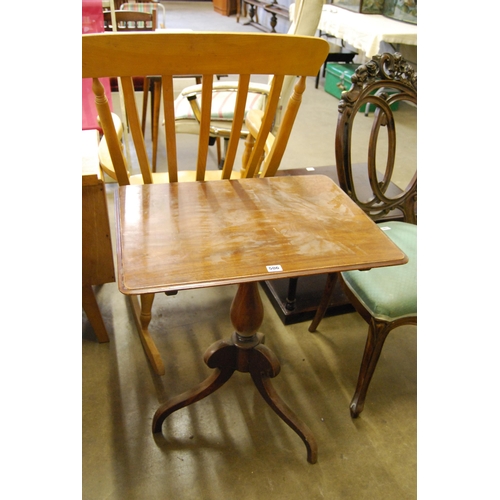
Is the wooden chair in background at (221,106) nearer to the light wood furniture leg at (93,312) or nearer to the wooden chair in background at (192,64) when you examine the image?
the wooden chair in background at (192,64)

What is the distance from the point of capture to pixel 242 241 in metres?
0.91

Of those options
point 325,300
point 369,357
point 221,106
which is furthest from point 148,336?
point 221,106

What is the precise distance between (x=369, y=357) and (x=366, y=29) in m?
3.43

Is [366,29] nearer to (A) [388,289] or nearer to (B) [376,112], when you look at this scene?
(B) [376,112]

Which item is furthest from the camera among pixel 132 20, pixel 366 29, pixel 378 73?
pixel 366 29

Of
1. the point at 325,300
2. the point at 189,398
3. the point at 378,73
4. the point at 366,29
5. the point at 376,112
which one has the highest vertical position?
the point at 366,29

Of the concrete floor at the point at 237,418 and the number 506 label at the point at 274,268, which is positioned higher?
the number 506 label at the point at 274,268

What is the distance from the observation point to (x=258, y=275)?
2.66 ft

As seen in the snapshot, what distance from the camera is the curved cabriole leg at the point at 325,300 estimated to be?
154 cm

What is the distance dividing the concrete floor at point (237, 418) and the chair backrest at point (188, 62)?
2.31ft

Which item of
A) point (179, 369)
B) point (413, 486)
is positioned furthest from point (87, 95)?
point (413, 486)

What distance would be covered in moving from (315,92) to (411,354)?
358 centimetres

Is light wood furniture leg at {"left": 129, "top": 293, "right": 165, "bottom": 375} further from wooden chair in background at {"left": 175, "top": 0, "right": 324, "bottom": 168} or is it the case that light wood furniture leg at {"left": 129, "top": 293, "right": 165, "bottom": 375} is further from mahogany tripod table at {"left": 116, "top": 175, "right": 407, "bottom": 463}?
wooden chair in background at {"left": 175, "top": 0, "right": 324, "bottom": 168}

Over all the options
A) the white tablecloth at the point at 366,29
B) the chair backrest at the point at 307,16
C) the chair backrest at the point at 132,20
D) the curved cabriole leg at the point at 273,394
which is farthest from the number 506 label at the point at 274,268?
the white tablecloth at the point at 366,29
